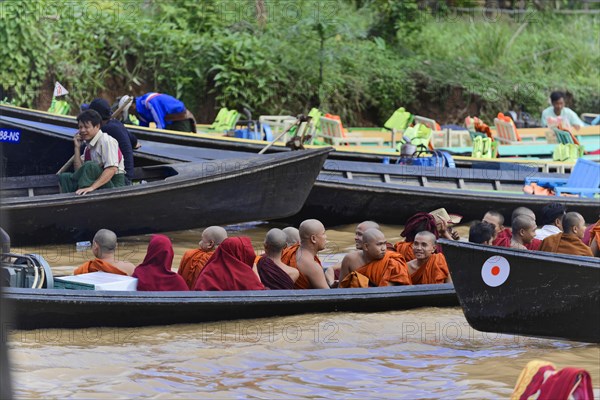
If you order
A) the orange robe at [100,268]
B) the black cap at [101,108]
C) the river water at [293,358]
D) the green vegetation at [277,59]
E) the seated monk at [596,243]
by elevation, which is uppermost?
the green vegetation at [277,59]

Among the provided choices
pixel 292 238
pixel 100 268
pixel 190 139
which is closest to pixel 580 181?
pixel 190 139

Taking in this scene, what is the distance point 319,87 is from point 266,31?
1643 mm

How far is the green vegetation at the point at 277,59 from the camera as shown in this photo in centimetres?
1808

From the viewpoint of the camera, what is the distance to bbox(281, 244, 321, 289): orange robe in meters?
7.62

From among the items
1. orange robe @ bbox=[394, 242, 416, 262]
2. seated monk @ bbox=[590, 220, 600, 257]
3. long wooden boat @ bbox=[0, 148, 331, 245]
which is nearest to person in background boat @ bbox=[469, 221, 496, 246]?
orange robe @ bbox=[394, 242, 416, 262]

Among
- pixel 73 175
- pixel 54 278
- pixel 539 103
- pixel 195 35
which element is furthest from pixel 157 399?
pixel 539 103

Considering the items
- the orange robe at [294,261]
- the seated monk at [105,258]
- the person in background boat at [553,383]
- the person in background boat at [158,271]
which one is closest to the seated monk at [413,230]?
the orange robe at [294,261]

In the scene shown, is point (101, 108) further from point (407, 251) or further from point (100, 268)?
point (407, 251)

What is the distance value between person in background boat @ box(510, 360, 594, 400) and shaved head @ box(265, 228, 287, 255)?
346 cm

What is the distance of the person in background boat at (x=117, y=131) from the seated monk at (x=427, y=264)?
377 cm

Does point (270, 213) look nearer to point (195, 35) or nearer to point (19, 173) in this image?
point (19, 173)

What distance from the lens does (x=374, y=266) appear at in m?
7.71

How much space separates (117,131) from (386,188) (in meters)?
3.22

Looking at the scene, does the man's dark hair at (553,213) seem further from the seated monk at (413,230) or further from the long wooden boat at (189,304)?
the long wooden boat at (189,304)
